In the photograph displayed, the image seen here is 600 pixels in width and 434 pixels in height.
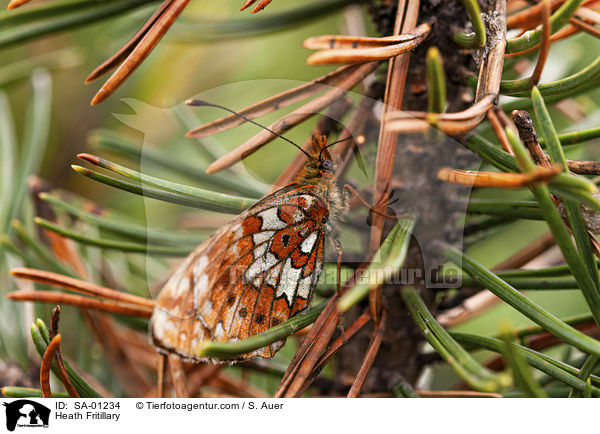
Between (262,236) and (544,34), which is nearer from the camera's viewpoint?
(544,34)

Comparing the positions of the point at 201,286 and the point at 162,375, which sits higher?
the point at 201,286

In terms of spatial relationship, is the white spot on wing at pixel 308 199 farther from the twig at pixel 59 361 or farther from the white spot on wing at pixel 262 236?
the twig at pixel 59 361

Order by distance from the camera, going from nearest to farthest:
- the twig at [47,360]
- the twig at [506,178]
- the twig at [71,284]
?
the twig at [506,178] → the twig at [47,360] → the twig at [71,284]

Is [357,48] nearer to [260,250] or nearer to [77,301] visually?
[260,250]

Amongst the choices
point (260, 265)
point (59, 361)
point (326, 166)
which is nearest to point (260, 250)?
point (260, 265)

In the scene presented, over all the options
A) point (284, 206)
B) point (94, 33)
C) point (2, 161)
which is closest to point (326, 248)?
point (284, 206)

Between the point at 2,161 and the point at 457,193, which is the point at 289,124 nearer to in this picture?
the point at 457,193
